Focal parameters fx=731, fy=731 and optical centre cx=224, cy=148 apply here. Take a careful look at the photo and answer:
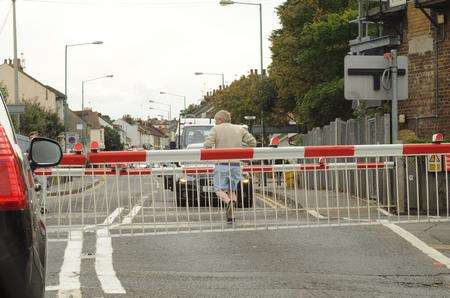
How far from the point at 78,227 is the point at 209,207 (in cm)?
164

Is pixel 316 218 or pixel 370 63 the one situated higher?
pixel 370 63

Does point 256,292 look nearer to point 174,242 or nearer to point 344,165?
point 174,242

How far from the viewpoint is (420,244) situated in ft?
26.3

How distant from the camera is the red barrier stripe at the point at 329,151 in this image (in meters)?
8.88

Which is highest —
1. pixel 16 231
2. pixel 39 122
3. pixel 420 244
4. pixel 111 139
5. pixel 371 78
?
pixel 39 122

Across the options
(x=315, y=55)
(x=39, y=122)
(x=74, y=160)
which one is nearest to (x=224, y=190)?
(x=74, y=160)

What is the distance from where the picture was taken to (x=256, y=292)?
571 cm

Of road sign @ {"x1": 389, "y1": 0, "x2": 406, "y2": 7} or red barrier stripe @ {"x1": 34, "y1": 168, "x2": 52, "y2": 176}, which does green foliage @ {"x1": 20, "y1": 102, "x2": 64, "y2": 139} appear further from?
red barrier stripe @ {"x1": 34, "y1": 168, "x2": 52, "y2": 176}

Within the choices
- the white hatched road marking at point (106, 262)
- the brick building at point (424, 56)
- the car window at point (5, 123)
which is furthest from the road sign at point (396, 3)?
the car window at point (5, 123)

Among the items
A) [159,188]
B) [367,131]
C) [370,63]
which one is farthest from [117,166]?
[367,131]

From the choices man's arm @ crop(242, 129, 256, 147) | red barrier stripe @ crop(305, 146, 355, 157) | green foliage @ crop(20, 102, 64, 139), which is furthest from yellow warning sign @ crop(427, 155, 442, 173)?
green foliage @ crop(20, 102, 64, 139)

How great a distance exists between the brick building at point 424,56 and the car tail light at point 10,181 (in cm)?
1673

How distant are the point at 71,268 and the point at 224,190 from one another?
2868 mm

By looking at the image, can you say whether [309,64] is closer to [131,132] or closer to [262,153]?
[262,153]
